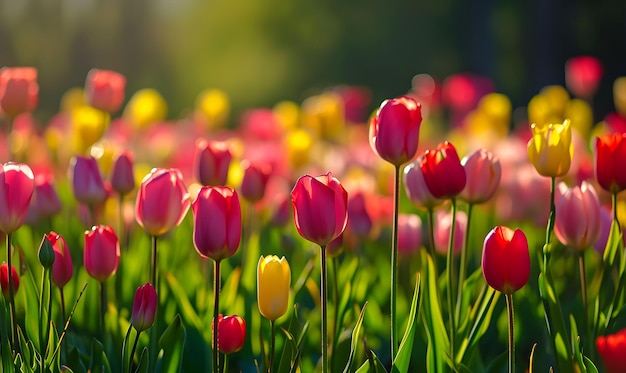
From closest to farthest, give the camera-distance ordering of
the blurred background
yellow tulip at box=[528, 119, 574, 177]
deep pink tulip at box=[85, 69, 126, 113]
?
yellow tulip at box=[528, 119, 574, 177] < deep pink tulip at box=[85, 69, 126, 113] < the blurred background

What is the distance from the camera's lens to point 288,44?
16.1 meters

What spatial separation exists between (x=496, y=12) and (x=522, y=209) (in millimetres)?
8507

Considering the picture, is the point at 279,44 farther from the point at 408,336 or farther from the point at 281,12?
the point at 408,336

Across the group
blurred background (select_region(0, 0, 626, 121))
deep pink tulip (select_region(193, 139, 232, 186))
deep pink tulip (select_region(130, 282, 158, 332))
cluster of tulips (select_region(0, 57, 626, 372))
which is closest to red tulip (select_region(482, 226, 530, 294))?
cluster of tulips (select_region(0, 57, 626, 372))

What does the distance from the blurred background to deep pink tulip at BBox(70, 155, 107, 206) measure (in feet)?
23.7

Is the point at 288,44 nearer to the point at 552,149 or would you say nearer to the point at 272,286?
the point at 552,149

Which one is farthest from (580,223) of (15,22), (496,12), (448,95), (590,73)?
(15,22)

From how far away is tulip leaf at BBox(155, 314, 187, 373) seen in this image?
1.65m

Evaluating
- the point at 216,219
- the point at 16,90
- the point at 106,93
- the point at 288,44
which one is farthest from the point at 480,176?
the point at 288,44

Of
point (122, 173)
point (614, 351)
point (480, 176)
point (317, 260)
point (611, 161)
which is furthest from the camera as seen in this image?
point (122, 173)

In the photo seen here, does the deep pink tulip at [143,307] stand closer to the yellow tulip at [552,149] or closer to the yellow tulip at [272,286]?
the yellow tulip at [272,286]

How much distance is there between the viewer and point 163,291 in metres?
2.03

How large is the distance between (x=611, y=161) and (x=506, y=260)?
1.48 ft

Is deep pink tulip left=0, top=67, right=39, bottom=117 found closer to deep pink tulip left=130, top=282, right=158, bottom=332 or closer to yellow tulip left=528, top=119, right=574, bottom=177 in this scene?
deep pink tulip left=130, top=282, right=158, bottom=332
